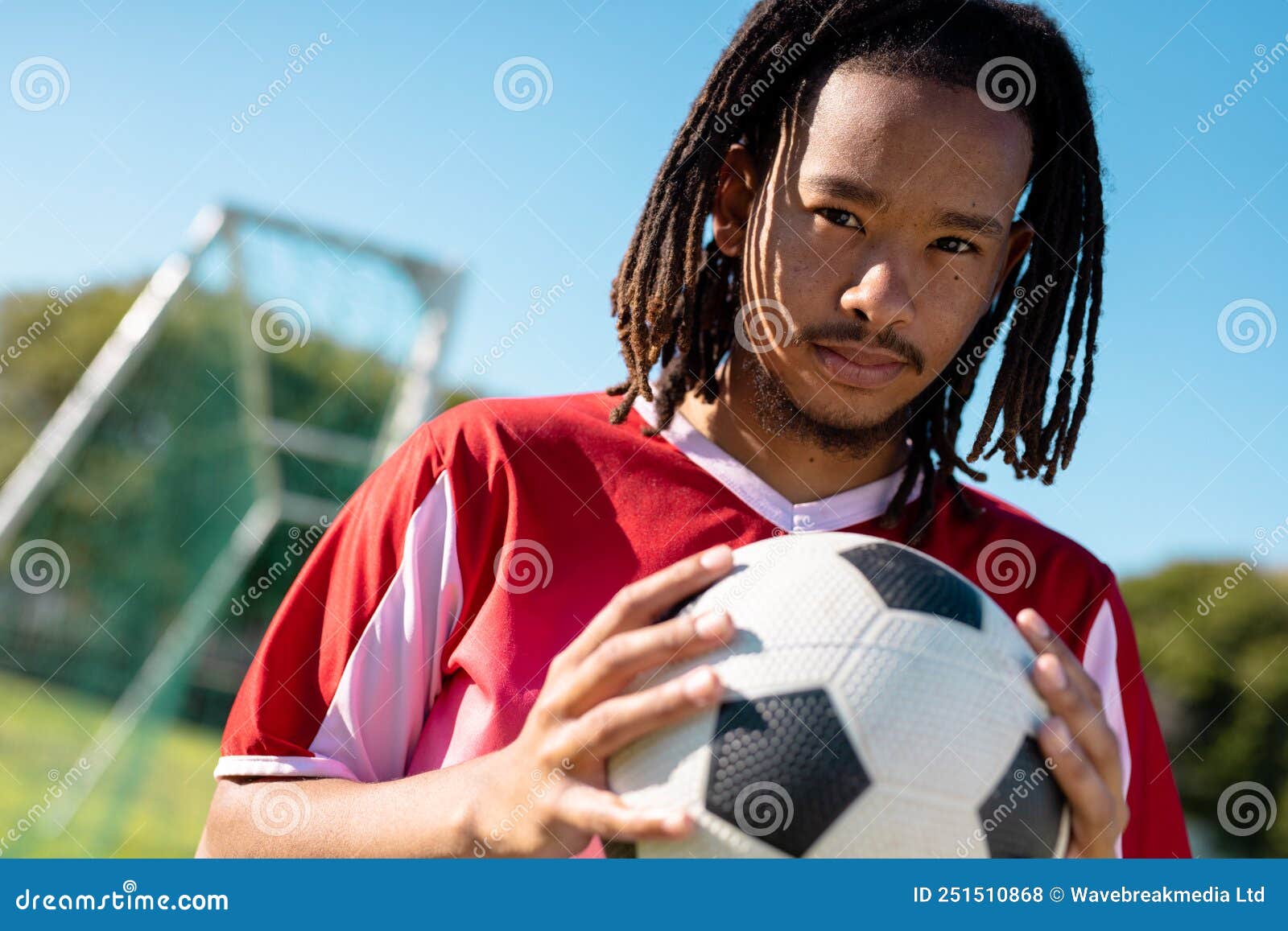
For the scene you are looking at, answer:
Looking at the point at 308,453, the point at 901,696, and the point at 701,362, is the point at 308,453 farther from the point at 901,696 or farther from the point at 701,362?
the point at 901,696

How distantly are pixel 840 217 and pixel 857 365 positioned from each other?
29 cm

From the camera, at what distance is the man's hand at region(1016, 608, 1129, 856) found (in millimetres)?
1751

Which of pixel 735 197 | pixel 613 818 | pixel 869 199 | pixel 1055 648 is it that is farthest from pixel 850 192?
pixel 613 818

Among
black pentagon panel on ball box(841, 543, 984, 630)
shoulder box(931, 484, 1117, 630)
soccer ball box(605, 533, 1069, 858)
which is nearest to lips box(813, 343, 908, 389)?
shoulder box(931, 484, 1117, 630)

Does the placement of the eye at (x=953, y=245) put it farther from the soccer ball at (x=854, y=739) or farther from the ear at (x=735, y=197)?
the soccer ball at (x=854, y=739)

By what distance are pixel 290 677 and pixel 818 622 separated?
3.31ft

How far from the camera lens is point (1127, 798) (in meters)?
2.30

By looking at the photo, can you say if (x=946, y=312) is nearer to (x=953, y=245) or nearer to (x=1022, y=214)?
(x=953, y=245)

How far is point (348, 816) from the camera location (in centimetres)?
199

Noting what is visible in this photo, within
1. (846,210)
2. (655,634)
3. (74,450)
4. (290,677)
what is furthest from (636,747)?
(74,450)

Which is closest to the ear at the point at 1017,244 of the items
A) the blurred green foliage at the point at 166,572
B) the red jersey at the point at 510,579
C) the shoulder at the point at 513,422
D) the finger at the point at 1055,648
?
the red jersey at the point at 510,579

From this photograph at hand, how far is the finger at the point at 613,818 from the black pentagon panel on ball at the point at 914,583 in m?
0.48

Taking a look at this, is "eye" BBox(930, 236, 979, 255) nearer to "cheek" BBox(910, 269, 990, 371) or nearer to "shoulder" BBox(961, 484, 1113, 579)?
"cheek" BBox(910, 269, 990, 371)

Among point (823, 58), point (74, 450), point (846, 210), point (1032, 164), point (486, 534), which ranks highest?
point (1032, 164)
